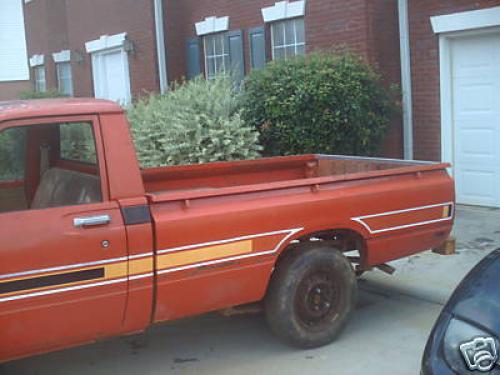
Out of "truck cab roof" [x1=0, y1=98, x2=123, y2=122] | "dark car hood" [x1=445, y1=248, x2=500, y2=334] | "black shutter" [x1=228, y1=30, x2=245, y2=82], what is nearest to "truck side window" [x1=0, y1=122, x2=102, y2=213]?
"truck cab roof" [x1=0, y1=98, x2=123, y2=122]

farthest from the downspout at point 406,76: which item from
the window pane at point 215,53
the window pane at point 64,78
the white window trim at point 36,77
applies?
the white window trim at point 36,77

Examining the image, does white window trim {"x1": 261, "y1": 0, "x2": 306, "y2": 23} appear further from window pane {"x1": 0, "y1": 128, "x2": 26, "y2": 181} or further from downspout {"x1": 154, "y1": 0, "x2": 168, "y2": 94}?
window pane {"x1": 0, "y1": 128, "x2": 26, "y2": 181}

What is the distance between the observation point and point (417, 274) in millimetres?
6660

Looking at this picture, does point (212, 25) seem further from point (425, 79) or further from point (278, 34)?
point (425, 79)

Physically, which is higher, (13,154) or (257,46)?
(257,46)

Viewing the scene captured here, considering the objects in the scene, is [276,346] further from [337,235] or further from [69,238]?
[69,238]

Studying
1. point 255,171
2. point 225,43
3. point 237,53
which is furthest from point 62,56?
point 255,171

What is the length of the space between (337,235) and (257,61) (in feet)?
24.7

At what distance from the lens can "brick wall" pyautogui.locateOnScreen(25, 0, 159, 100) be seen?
47.3 ft

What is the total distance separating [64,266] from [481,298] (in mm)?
2190

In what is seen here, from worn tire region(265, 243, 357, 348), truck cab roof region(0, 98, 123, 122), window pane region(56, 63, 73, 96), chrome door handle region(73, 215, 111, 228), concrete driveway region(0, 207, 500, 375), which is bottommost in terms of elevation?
concrete driveway region(0, 207, 500, 375)

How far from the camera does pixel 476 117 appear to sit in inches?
363

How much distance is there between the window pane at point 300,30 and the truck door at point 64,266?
24.0 ft

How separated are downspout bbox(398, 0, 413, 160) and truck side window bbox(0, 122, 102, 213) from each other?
19.7 feet
